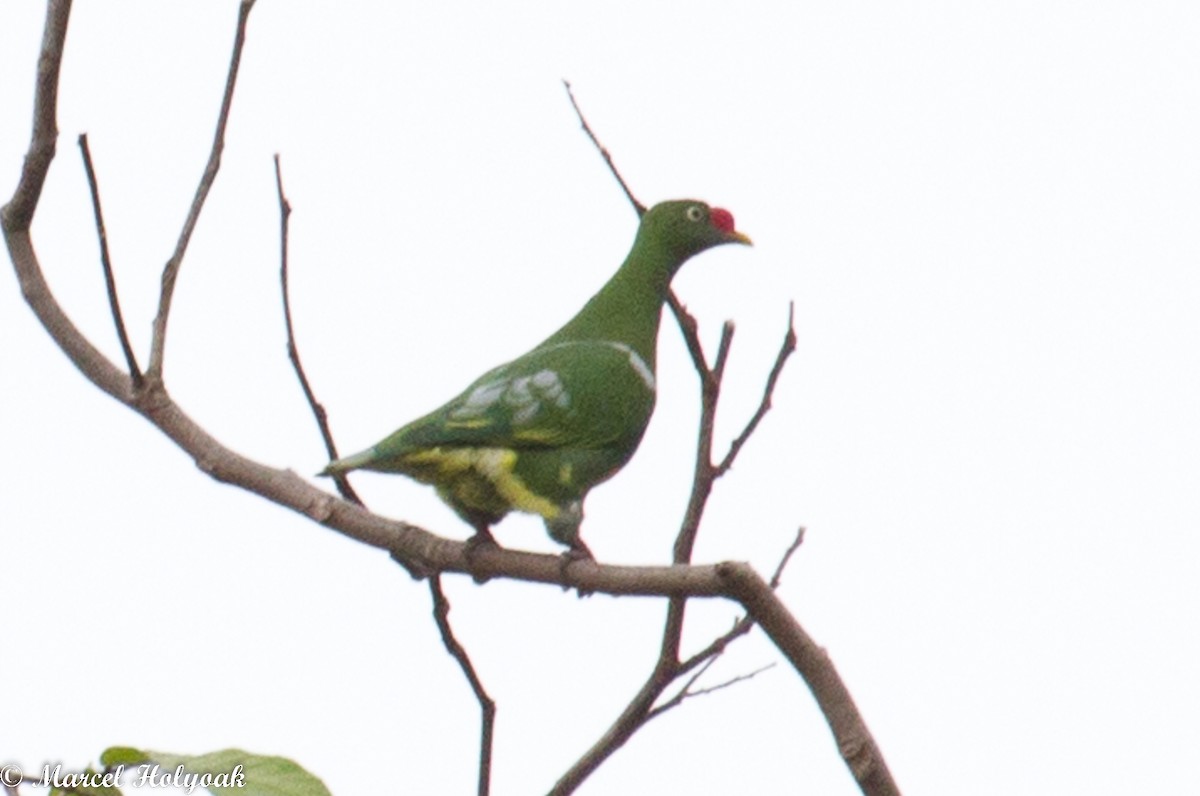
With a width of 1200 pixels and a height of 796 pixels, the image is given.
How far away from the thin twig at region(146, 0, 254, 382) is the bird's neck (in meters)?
2.15

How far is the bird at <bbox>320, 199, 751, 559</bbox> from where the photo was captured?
4469 mm

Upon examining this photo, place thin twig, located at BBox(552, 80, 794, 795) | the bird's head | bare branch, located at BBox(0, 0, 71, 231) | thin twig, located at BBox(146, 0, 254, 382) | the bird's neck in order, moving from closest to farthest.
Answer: bare branch, located at BBox(0, 0, 71, 231)
thin twig, located at BBox(146, 0, 254, 382)
thin twig, located at BBox(552, 80, 794, 795)
the bird's neck
the bird's head

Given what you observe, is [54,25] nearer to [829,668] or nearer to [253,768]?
[253,768]

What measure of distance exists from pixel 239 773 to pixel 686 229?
3.61 meters

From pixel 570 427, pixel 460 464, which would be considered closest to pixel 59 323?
pixel 460 464

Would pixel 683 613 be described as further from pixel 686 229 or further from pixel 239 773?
pixel 686 229

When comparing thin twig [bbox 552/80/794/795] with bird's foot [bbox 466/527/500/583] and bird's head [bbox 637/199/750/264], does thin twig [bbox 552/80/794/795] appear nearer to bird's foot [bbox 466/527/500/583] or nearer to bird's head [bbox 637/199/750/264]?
bird's foot [bbox 466/527/500/583]

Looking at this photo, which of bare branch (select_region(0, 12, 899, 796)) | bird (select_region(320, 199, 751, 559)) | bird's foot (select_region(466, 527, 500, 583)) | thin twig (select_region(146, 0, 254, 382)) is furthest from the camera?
bird (select_region(320, 199, 751, 559))

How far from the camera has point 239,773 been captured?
2.15m

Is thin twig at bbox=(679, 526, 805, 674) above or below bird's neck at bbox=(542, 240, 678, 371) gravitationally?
below

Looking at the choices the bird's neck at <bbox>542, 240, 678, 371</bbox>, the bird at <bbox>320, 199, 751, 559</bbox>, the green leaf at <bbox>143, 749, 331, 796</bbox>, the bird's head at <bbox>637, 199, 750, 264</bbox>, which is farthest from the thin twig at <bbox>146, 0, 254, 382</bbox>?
the bird's head at <bbox>637, 199, 750, 264</bbox>

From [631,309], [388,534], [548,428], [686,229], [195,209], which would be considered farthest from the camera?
[686,229]

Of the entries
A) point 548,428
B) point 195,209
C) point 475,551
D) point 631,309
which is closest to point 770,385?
point 475,551

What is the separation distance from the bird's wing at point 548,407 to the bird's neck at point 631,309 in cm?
14
